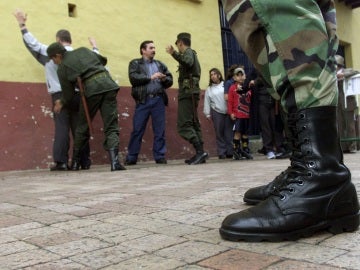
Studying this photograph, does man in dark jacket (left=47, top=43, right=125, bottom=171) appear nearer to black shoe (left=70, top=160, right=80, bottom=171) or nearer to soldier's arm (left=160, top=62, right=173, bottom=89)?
black shoe (left=70, top=160, right=80, bottom=171)

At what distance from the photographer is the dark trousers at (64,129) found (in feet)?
19.1

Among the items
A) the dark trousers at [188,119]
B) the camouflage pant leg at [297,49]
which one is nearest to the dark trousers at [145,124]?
the dark trousers at [188,119]

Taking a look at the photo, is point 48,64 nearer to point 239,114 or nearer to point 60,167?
point 60,167

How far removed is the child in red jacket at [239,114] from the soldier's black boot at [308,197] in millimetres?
5375

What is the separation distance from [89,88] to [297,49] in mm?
4120

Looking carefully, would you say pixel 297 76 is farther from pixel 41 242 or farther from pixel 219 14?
pixel 219 14

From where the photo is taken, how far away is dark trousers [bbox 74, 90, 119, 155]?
18.1ft

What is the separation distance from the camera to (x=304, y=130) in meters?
1.67

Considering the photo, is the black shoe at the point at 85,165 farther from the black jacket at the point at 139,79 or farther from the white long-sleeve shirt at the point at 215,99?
the white long-sleeve shirt at the point at 215,99

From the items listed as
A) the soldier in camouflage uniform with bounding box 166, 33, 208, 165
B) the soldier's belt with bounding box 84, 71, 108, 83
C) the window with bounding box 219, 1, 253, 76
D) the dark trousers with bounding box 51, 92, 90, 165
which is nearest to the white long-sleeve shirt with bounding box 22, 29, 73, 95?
the dark trousers with bounding box 51, 92, 90, 165

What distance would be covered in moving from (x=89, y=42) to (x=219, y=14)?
3.25 meters

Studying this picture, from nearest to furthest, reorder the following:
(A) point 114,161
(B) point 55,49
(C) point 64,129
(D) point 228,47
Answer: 1. (A) point 114,161
2. (B) point 55,49
3. (C) point 64,129
4. (D) point 228,47

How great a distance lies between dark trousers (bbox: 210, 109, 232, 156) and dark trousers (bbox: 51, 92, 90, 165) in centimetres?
248

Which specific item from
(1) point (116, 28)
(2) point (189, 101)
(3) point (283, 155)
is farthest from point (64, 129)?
(3) point (283, 155)
